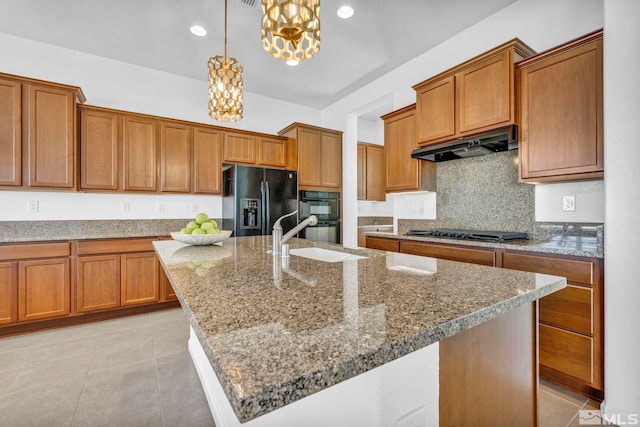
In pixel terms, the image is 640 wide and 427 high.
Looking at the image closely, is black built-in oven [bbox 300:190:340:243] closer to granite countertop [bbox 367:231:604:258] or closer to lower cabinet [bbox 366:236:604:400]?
granite countertop [bbox 367:231:604:258]

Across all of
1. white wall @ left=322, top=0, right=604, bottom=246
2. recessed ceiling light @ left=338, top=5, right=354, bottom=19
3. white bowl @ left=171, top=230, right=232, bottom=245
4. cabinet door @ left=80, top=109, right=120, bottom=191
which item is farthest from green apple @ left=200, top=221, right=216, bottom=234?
white wall @ left=322, top=0, right=604, bottom=246

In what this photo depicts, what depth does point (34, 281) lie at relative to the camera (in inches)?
106

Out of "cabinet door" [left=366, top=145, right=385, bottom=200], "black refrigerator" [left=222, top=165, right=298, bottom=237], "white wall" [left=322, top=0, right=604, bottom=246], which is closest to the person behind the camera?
"white wall" [left=322, top=0, right=604, bottom=246]

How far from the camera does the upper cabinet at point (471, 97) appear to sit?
221 centimetres

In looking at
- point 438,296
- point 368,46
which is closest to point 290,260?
point 438,296

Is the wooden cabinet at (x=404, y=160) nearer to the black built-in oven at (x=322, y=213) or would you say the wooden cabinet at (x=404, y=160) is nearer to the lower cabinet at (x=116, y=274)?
the black built-in oven at (x=322, y=213)

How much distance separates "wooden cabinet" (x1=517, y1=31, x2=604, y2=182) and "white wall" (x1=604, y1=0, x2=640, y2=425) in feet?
0.84

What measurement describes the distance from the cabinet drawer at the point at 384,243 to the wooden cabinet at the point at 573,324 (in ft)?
3.53

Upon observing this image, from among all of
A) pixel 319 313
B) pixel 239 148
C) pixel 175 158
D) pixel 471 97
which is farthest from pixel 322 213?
pixel 319 313

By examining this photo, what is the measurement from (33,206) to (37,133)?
79 cm

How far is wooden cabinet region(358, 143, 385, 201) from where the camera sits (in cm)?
A: 543

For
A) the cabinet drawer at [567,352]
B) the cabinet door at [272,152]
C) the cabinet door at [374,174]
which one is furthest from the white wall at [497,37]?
the cabinet door at [374,174]

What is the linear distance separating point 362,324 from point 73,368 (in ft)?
8.34

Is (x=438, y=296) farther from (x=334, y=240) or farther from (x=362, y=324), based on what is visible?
(x=334, y=240)
